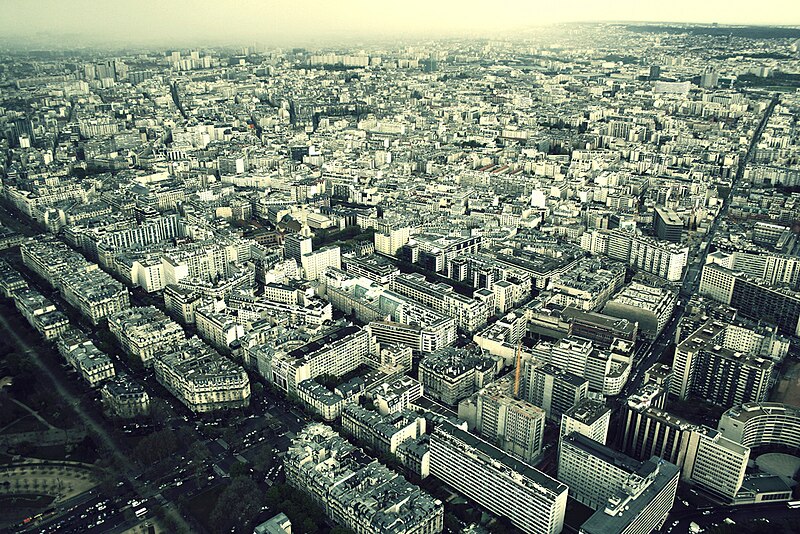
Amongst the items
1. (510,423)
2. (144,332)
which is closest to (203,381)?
(144,332)

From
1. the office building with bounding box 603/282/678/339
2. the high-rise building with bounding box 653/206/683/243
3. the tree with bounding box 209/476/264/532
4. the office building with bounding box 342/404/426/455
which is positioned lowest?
the tree with bounding box 209/476/264/532

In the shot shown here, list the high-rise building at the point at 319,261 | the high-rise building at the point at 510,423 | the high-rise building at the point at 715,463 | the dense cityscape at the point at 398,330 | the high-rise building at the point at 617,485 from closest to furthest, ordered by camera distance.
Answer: the high-rise building at the point at 617,485, the dense cityscape at the point at 398,330, the high-rise building at the point at 715,463, the high-rise building at the point at 510,423, the high-rise building at the point at 319,261

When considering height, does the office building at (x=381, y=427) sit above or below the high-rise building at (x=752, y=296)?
below

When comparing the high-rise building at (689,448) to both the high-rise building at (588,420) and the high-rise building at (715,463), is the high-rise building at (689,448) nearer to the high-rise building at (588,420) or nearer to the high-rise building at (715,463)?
the high-rise building at (715,463)

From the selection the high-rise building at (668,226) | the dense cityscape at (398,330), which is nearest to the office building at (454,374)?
the dense cityscape at (398,330)

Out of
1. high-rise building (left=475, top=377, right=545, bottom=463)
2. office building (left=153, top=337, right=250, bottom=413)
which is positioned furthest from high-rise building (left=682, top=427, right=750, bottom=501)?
office building (left=153, top=337, right=250, bottom=413)

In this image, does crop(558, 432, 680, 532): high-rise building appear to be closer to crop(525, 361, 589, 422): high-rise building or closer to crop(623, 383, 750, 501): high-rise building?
crop(623, 383, 750, 501): high-rise building

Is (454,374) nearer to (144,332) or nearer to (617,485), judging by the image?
(617,485)

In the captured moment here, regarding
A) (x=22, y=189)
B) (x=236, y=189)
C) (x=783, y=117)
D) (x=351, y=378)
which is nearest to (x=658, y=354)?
(x=351, y=378)
